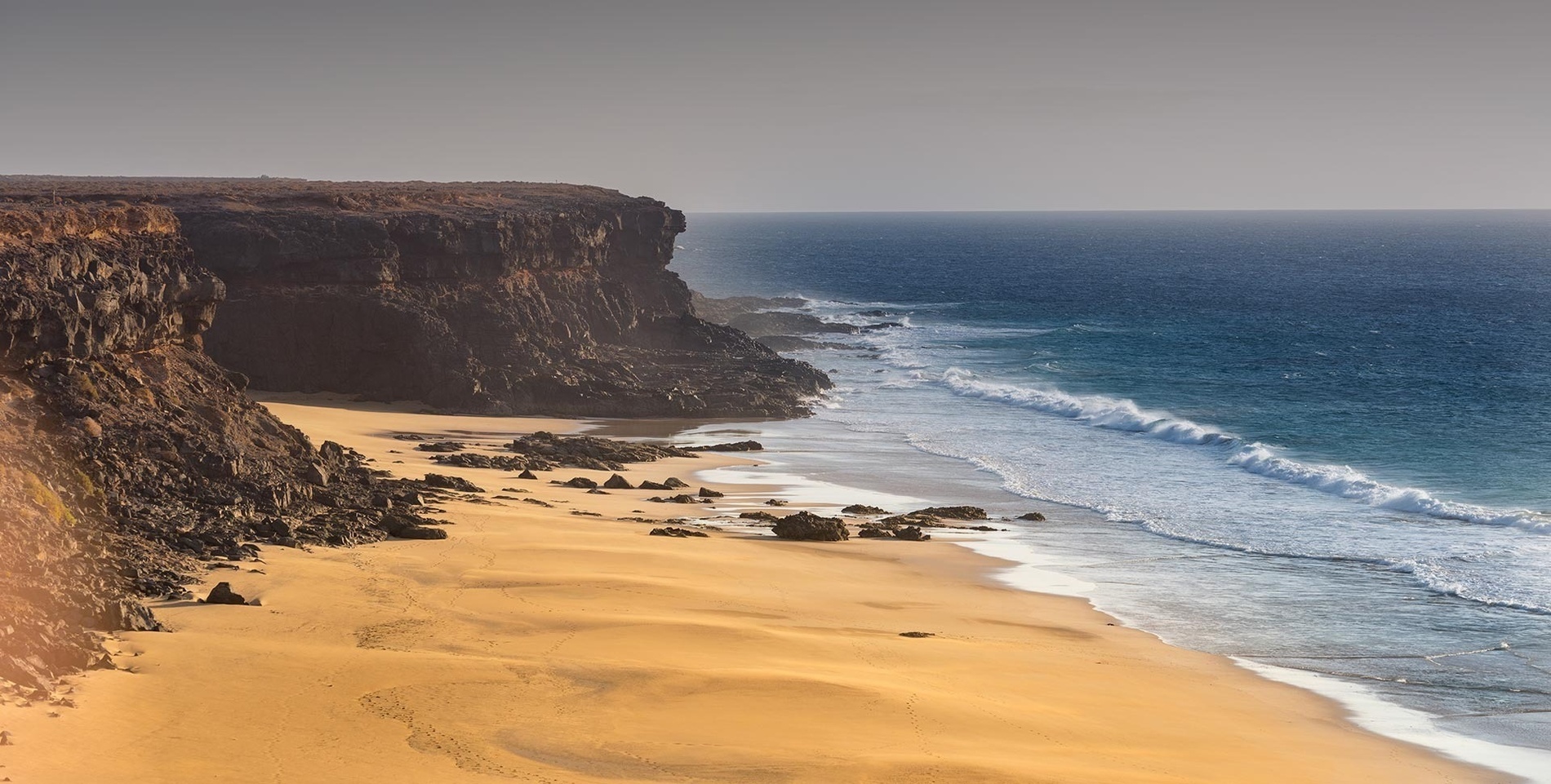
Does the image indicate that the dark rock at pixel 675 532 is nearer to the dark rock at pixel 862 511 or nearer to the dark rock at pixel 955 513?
the dark rock at pixel 862 511

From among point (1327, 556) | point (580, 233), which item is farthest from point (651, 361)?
point (1327, 556)

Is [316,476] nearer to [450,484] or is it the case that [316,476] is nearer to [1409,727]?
[450,484]

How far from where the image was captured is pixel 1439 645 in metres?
24.5

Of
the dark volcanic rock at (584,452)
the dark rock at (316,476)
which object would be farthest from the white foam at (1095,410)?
the dark rock at (316,476)

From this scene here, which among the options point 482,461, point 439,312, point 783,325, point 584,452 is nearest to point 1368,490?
point 584,452

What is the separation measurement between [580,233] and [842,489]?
27.7 m

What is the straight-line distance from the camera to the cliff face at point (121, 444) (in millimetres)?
18031

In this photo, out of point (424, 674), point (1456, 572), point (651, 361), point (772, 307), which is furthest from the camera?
point (772, 307)

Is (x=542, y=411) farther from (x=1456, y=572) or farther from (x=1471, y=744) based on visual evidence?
(x=1471, y=744)

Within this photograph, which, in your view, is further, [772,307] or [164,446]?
[772,307]

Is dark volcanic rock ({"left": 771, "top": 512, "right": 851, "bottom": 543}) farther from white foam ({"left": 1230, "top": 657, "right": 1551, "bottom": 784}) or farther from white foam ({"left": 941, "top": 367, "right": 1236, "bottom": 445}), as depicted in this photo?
white foam ({"left": 941, "top": 367, "right": 1236, "bottom": 445})

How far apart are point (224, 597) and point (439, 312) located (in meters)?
34.0

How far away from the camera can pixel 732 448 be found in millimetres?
45500

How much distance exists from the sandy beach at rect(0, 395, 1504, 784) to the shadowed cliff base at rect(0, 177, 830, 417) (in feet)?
78.4
